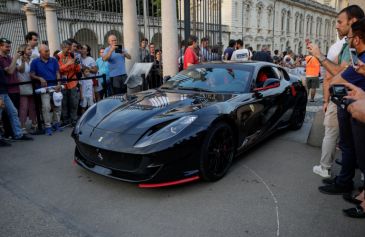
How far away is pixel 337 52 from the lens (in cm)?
398

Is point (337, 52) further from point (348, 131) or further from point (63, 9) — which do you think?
point (63, 9)

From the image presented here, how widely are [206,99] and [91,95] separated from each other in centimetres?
401

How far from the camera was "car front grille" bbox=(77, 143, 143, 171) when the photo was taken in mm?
3250

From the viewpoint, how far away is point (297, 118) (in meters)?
6.12

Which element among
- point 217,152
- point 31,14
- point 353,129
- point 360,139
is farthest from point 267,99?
point 31,14

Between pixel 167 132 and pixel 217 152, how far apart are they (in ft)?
2.50

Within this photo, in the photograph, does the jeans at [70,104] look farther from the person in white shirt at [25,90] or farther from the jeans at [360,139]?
the jeans at [360,139]

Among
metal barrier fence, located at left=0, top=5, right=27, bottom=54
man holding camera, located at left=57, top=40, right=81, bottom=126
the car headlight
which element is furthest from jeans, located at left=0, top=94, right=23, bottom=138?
metal barrier fence, located at left=0, top=5, right=27, bottom=54

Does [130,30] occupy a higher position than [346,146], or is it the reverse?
[130,30]

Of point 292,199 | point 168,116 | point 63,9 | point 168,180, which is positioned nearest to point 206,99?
point 168,116

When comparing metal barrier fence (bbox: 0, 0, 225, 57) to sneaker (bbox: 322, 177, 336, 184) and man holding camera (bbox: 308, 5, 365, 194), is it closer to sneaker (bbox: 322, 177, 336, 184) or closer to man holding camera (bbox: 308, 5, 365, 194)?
man holding camera (bbox: 308, 5, 365, 194)

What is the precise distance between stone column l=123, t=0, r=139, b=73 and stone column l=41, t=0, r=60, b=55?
3785 millimetres

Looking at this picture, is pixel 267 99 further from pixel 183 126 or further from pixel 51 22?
pixel 51 22

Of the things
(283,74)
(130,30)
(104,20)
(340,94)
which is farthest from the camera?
(104,20)
